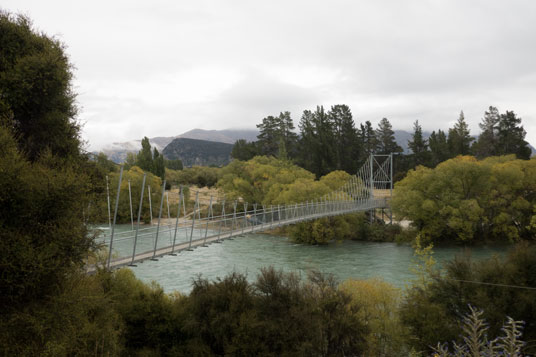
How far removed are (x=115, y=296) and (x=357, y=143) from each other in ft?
139

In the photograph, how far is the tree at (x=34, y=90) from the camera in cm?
620

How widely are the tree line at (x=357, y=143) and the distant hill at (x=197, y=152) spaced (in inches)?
3789

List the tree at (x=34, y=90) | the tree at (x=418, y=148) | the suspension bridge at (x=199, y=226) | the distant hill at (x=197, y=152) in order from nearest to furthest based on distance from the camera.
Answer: the tree at (x=34, y=90)
the suspension bridge at (x=199, y=226)
the tree at (x=418, y=148)
the distant hill at (x=197, y=152)

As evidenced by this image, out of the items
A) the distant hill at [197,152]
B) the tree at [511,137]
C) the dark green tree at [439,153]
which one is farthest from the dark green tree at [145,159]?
the distant hill at [197,152]

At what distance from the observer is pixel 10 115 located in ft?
20.0

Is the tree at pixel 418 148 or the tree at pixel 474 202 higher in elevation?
the tree at pixel 418 148

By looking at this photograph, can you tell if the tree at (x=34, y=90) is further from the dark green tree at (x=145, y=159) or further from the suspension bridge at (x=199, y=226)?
the dark green tree at (x=145, y=159)

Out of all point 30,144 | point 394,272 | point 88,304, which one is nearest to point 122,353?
point 88,304

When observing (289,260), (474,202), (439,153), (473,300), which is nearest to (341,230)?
(289,260)

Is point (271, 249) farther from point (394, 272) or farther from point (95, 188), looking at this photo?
point (95, 188)

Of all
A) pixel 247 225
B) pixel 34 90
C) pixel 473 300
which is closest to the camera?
pixel 34 90

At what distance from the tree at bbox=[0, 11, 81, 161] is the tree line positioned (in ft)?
127

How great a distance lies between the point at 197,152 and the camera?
532 ft

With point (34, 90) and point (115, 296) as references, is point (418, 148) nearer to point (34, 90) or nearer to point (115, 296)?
point (115, 296)
